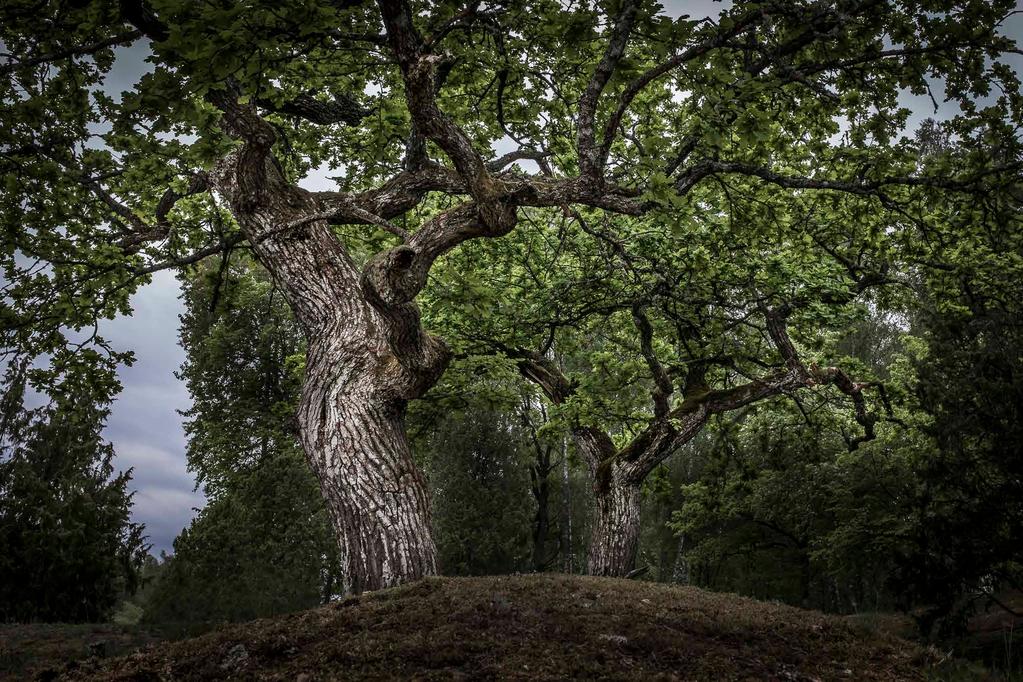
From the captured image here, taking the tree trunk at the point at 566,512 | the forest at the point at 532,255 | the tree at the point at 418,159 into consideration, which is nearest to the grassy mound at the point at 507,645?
the forest at the point at 532,255

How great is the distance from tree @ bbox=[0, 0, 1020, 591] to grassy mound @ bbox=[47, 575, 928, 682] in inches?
50.2


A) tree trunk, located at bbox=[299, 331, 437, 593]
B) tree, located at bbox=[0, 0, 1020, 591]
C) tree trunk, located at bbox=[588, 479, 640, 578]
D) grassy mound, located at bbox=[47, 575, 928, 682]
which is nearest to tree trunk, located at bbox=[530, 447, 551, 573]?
tree trunk, located at bbox=[588, 479, 640, 578]

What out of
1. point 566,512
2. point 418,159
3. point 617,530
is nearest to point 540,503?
point 566,512

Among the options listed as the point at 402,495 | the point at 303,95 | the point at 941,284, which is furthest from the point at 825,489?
the point at 303,95

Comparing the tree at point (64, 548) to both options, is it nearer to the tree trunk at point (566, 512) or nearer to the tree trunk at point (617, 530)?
the tree trunk at point (617, 530)

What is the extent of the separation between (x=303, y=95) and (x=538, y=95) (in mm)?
4034

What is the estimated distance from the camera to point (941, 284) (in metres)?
10.2

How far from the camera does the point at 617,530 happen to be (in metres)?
13.0

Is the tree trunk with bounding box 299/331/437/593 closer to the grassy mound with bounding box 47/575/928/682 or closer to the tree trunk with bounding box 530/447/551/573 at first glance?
the grassy mound with bounding box 47/575/928/682

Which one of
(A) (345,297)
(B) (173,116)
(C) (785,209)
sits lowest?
(A) (345,297)

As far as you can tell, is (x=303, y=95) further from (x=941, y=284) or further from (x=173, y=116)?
(x=941, y=284)

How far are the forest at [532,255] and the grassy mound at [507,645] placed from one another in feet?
0.57

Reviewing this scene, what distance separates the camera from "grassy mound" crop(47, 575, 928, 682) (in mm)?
3619

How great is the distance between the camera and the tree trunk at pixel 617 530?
42.5 ft
